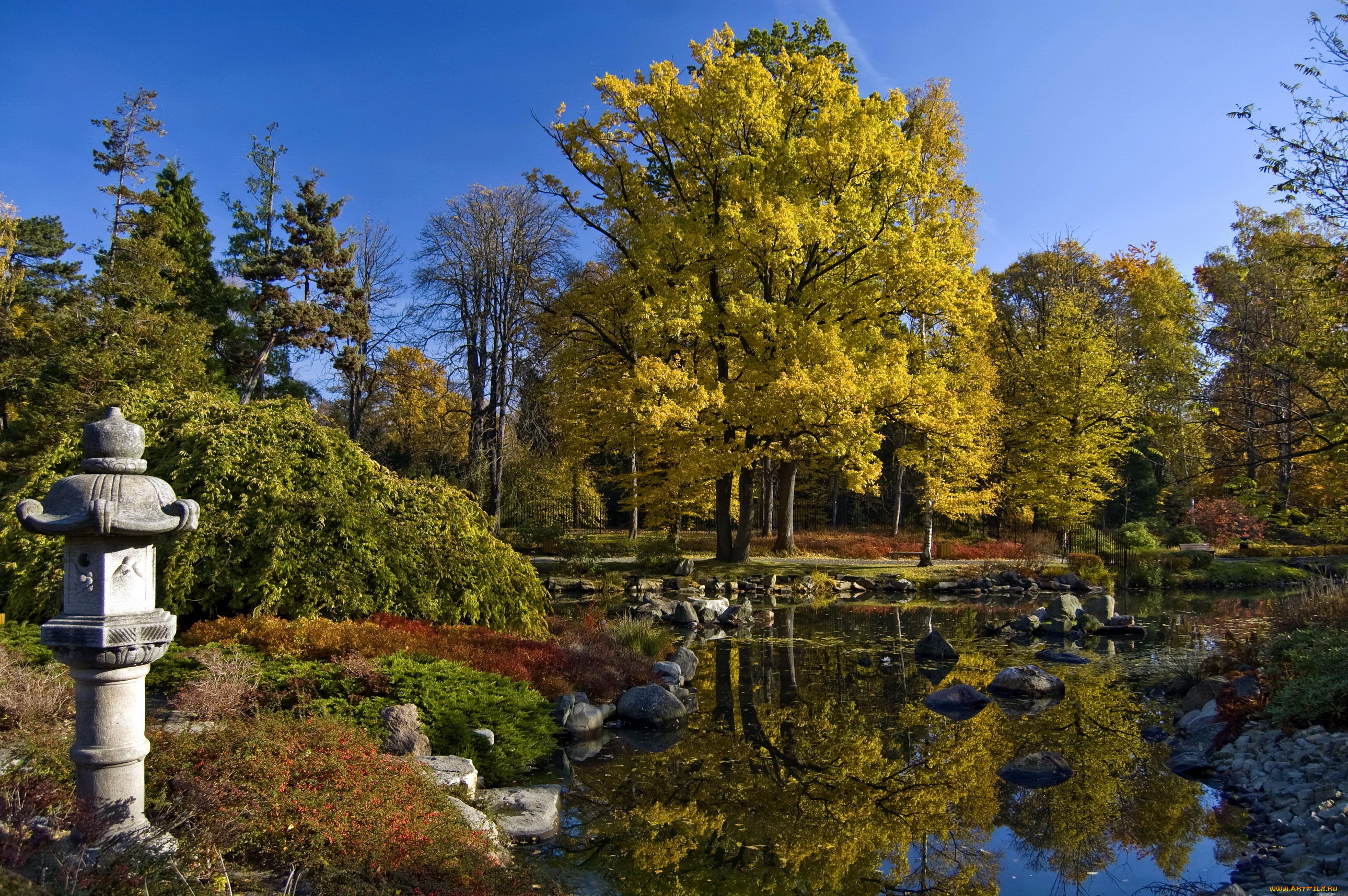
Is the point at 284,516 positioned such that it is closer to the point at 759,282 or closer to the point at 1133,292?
the point at 759,282

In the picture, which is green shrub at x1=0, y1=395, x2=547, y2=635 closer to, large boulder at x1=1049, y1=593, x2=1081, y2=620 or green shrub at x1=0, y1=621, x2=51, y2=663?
green shrub at x1=0, y1=621, x2=51, y2=663

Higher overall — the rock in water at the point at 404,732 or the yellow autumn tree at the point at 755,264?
the yellow autumn tree at the point at 755,264

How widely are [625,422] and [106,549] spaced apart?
14.9m

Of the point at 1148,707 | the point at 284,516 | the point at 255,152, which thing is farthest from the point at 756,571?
the point at 255,152

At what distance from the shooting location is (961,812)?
613 centimetres

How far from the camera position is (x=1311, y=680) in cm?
705

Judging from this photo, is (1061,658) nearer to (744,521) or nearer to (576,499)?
(744,521)

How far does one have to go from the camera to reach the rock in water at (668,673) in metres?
9.86

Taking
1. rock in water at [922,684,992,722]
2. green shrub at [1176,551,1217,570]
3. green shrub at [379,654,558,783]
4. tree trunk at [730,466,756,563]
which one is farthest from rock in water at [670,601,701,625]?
green shrub at [1176,551,1217,570]

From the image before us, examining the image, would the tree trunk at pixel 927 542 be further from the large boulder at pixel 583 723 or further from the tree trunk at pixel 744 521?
the large boulder at pixel 583 723

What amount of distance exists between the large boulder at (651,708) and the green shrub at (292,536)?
7.66ft

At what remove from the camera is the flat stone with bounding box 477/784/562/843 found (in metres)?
5.46

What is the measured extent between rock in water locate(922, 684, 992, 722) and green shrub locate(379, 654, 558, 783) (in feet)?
14.8

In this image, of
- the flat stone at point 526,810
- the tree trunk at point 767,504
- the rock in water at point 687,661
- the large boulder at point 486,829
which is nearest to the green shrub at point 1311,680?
the rock in water at point 687,661
